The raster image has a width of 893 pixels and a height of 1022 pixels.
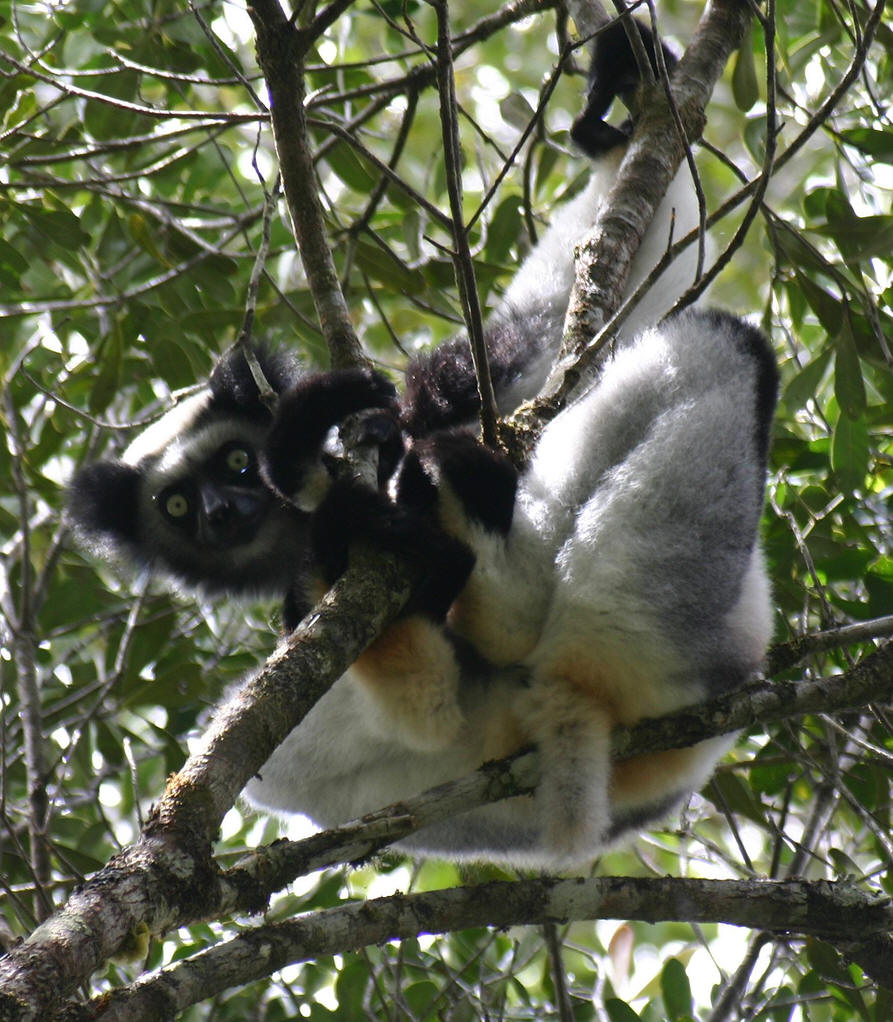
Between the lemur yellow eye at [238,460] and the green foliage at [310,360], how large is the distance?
0.43 m

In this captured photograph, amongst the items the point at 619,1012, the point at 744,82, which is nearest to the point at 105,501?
the point at 619,1012

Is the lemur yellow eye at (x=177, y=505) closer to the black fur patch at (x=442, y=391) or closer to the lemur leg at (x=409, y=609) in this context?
the black fur patch at (x=442, y=391)

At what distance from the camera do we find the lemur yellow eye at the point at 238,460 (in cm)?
407

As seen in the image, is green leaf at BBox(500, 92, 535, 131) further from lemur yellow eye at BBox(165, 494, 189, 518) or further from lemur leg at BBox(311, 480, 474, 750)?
lemur leg at BBox(311, 480, 474, 750)

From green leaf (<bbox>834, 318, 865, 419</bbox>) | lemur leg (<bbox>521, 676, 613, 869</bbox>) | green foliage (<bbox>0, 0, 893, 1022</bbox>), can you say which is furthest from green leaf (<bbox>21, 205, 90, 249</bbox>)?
green leaf (<bbox>834, 318, 865, 419</bbox>)

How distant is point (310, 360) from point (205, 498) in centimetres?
108

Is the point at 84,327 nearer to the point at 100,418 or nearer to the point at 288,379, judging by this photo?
the point at 100,418

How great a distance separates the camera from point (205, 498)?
3879 millimetres

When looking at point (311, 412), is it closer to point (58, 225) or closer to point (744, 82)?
point (58, 225)

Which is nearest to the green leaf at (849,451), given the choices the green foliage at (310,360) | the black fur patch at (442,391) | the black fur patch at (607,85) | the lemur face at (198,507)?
the green foliage at (310,360)

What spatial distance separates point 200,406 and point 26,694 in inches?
50.2

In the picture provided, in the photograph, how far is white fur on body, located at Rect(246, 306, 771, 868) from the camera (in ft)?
8.68

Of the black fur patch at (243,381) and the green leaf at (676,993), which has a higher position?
the black fur patch at (243,381)

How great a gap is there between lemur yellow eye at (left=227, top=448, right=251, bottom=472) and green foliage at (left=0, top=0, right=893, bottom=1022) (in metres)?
0.43
